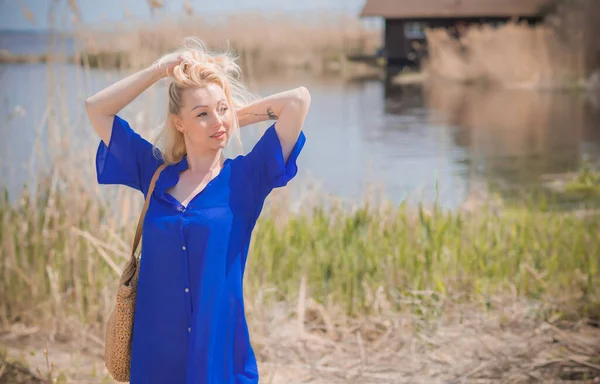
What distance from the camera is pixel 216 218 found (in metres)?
2.13

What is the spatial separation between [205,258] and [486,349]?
1.96 meters

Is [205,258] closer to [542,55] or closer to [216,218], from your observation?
[216,218]

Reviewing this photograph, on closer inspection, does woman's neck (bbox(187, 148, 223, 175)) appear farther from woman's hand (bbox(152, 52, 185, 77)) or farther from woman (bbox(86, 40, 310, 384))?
woman's hand (bbox(152, 52, 185, 77))

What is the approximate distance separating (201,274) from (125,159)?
0.42m

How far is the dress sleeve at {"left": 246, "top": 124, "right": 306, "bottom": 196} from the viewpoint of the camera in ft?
7.08

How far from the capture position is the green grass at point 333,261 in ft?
13.9

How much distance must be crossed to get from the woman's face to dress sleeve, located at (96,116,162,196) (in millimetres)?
195

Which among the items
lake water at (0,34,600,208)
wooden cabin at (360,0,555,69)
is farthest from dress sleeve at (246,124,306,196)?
wooden cabin at (360,0,555,69)

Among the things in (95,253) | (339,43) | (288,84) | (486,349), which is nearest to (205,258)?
(486,349)

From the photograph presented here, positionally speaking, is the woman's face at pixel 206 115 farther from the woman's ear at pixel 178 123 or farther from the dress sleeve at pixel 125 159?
the dress sleeve at pixel 125 159

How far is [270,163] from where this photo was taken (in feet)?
7.11

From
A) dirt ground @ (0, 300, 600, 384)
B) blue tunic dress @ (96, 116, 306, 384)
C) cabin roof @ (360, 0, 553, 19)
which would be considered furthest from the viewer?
cabin roof @ (360, 0, 553, 19)

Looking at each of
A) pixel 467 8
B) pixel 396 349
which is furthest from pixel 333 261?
pixel 467 8

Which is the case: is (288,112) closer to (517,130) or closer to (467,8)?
(517,130)
